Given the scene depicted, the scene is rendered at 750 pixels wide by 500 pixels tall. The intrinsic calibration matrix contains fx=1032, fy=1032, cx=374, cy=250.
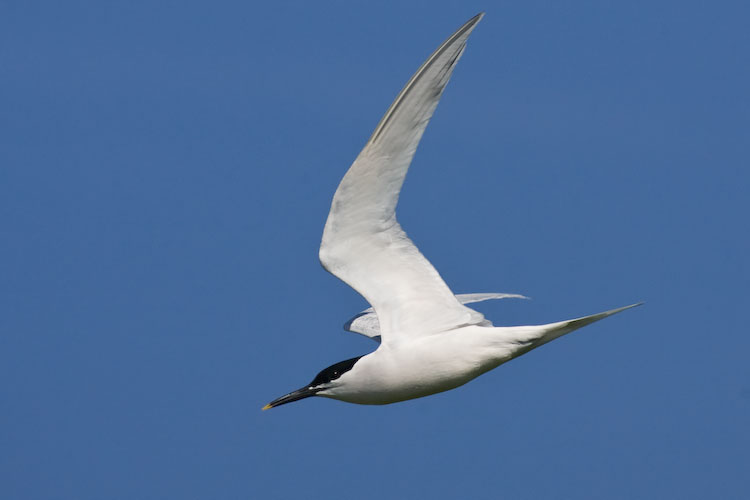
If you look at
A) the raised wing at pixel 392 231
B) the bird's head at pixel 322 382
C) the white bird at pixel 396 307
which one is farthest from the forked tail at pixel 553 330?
the bird's head at pixel 322 382

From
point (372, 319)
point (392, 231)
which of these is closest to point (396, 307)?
point (392, 231)

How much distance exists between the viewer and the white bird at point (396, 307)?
8.80 m

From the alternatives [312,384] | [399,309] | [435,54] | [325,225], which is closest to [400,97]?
[435,54]

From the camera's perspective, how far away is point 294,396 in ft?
35.9

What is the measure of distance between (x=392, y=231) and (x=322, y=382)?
215 centimetres

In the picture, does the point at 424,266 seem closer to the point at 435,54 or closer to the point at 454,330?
the point at 454,330

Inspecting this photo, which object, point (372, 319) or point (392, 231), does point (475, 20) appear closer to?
point (392, 231)

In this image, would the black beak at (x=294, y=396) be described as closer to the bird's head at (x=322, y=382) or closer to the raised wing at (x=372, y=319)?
the bird's head at (x=322, y=382)

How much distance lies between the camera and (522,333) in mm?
9320

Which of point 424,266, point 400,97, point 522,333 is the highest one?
point 400,97

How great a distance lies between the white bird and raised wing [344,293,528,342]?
1.04 m

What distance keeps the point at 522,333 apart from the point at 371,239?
5.28 ft

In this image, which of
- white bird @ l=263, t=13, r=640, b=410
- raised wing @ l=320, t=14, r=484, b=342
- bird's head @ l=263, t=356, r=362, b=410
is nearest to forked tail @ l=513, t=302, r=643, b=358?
white bird @ l=263, t=13, r=640, b=410

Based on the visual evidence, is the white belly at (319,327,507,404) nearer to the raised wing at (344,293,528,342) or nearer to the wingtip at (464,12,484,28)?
the raised wing at (344,293,528,342)
